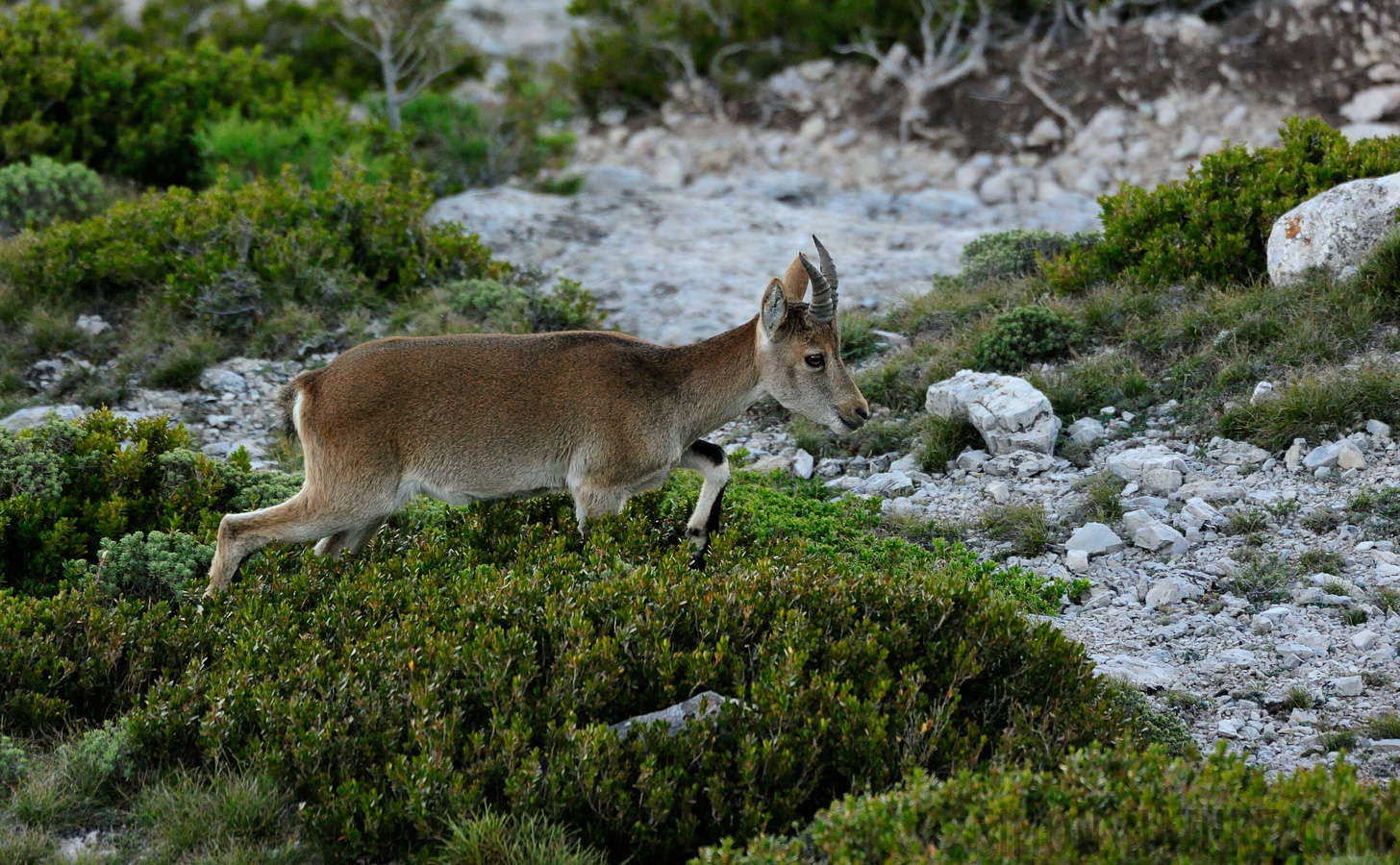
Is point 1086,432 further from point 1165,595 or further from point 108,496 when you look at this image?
point 108,496

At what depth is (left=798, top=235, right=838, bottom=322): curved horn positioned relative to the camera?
7.74 m

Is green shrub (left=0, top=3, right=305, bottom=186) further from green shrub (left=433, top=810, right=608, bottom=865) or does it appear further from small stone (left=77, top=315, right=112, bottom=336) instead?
green shrub (left=433, top=810, right=608, bottom=865)

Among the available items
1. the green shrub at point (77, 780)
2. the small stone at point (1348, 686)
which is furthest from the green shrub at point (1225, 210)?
the green shrub at point (77, 780)

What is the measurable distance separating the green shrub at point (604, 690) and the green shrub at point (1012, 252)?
7.31 meters

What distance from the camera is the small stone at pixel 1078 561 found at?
27.8 feet

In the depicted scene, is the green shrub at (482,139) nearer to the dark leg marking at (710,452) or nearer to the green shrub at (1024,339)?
the green shrub at (1024,339)

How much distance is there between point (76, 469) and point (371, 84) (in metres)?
16.3

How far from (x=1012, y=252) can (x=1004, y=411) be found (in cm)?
435

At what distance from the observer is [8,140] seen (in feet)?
56.5

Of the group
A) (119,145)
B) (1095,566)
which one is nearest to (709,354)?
(1095,566)

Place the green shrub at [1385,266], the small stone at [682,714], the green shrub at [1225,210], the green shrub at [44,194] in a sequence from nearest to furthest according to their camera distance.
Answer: the small stone at [682,714] < the green shrub at [1385,266] < the green shrub at [1225,210] < the green shrub at [44,194]

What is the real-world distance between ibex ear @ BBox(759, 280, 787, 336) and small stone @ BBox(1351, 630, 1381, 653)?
387cm

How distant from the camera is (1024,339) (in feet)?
37.7

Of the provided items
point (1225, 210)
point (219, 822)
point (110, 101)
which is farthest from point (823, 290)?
point (110, 101)
